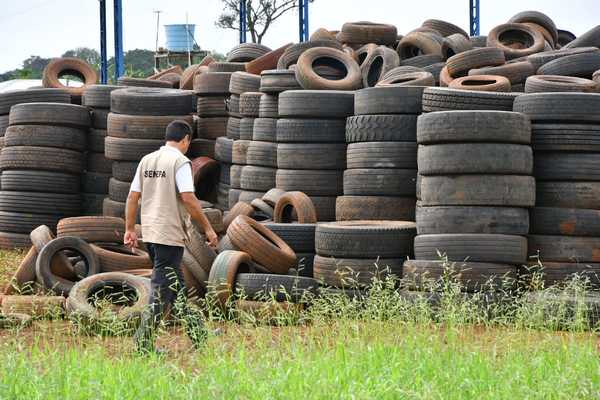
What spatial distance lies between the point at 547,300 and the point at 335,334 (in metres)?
2.19

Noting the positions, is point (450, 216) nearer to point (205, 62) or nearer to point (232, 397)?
point (232, 397)

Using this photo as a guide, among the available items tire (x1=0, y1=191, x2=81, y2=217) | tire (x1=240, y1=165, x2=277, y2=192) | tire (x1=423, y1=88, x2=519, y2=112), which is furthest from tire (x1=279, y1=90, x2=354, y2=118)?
tire (x1=0, y1=191, x2=81, y2=217)

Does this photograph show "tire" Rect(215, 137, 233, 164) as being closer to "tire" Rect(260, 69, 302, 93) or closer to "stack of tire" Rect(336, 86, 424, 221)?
"tire" Rect(260, 69, 302, 93)

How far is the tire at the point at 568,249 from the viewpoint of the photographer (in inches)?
449

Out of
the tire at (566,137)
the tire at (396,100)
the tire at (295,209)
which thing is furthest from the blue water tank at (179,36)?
the tire at (566,137)

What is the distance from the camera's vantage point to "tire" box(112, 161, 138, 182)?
1659cm

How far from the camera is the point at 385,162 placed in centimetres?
1302

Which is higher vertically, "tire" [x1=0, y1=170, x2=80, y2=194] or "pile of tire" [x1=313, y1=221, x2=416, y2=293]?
"tire" [x1=0, y1=170, x2=80, y2=194]

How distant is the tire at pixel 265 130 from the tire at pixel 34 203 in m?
3.34

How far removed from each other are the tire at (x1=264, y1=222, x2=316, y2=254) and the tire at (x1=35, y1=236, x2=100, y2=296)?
6.45ft

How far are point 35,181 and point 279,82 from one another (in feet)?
13.2

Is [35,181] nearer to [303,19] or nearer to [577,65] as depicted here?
[577,65]

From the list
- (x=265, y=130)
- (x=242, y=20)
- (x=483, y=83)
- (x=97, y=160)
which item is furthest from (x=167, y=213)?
(x=242, y=20)

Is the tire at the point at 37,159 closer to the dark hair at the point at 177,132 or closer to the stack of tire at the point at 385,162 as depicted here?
the stack of tire at the point at 385,162
